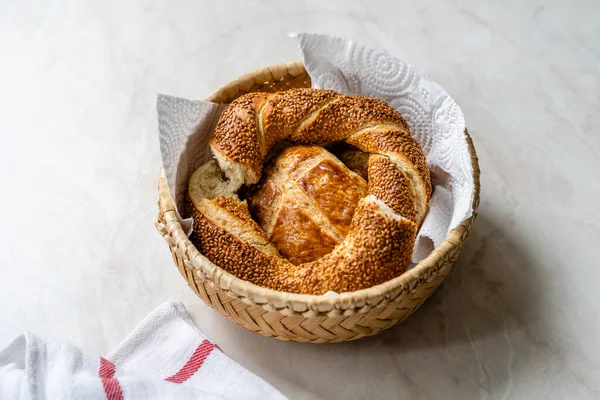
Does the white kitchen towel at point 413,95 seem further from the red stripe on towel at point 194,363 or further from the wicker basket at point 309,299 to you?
the red stripe on towel at point 194,363

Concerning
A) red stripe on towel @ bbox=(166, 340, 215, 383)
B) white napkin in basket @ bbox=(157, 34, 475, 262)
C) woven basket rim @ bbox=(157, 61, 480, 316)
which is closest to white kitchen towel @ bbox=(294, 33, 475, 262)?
white napkin in basket @ bbox=(157, 34, 475, 262)

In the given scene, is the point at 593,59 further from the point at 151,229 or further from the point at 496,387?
the point at 151,229

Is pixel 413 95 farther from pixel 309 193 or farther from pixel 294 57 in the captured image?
pixel 294 57

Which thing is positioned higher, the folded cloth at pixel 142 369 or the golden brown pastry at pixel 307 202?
the golden brown pastry at pixel 307 202

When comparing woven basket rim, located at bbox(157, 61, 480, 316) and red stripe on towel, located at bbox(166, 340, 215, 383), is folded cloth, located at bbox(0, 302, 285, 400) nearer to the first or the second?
red stripe on towel, located at bbox(166, 340, 215, 383)

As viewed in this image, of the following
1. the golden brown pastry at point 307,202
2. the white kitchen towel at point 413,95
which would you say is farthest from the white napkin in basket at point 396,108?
the golden brown pastry at point 307,202

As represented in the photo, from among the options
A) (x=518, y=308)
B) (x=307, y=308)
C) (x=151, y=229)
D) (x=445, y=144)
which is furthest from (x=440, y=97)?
(x=151, y=229)
